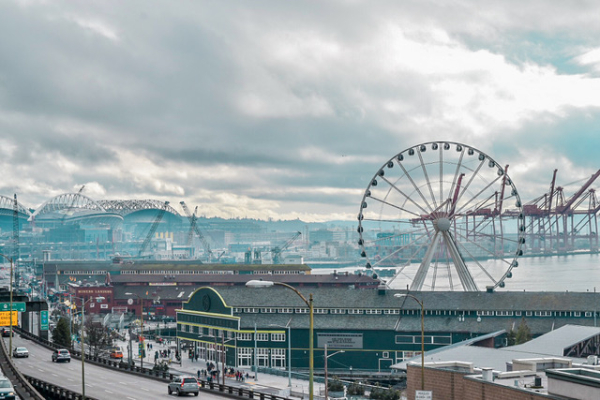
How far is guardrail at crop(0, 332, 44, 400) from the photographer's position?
49.8 meters

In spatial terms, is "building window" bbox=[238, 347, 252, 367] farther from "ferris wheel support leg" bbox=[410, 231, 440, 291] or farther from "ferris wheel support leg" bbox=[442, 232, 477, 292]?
"ferris wheel support leg" bbox=[442, 232, 477, 292]

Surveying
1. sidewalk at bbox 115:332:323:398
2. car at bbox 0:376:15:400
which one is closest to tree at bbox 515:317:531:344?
sidewalk at bbox 115:332:323:398

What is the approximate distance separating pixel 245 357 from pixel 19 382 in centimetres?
4879

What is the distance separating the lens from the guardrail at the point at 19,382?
4981 centimetres

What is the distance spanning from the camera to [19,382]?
5628 cm

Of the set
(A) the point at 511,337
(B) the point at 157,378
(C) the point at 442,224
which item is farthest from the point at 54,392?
(C) the point at 442,224

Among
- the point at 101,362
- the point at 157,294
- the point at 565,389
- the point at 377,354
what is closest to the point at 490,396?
the point at 565,389

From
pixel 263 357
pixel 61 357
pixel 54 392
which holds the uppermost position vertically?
pixel 54 392

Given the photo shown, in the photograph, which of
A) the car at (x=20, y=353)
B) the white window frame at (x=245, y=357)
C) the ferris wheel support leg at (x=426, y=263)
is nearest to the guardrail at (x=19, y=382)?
the car at (x=20, y=353)

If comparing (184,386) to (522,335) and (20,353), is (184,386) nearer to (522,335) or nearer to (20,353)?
(20,353)

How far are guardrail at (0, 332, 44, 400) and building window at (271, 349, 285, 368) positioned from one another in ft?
126

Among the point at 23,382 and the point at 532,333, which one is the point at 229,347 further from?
the point at 23,382

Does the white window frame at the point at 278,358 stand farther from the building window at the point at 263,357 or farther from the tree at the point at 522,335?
the tree at the point at 522,335

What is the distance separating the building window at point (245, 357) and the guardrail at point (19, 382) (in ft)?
121
